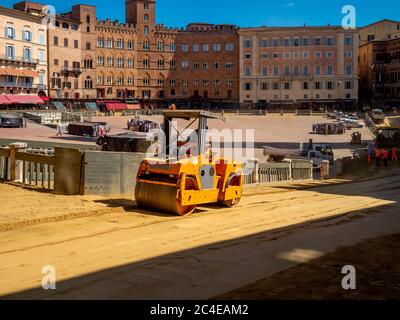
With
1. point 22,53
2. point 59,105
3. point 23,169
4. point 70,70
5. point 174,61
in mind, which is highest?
point 174,61

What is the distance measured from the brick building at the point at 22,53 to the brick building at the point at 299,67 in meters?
35.6

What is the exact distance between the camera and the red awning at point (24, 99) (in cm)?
7188

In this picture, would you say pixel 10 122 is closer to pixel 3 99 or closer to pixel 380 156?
pixel 3 99

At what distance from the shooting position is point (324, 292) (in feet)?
25.0

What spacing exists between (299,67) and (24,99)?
4843 cm

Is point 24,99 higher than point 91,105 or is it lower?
lower

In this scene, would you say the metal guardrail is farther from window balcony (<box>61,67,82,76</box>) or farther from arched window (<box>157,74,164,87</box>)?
arched window (<box>157,74,164,87</box>)

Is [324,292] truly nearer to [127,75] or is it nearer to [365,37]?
[127,75]

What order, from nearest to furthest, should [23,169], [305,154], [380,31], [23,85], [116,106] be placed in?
[23,169] < [305,154] < [23,85] < [116,106] < [380,31]

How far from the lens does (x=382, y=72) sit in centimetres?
9675

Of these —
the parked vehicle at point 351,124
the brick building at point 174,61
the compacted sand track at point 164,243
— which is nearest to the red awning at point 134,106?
the brick building at point 174,61

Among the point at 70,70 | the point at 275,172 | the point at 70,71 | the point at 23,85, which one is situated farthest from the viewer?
the point at 70,71

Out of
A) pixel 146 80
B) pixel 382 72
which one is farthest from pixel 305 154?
pixel 382 72
